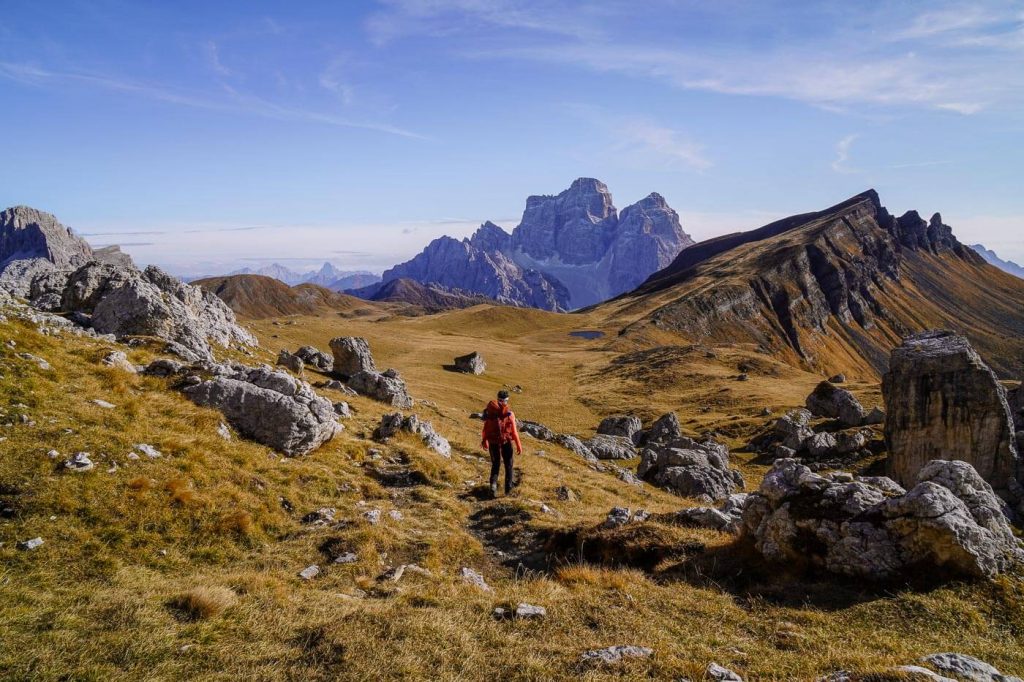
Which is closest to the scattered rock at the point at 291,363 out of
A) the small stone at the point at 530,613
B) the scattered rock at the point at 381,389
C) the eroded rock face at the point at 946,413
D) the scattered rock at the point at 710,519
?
the scattered rock at the point at 381,389

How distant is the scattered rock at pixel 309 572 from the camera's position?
12026 mm

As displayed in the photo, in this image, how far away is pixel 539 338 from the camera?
168 metres

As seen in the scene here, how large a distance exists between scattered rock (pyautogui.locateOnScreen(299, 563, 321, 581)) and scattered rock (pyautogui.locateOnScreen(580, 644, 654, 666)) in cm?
666

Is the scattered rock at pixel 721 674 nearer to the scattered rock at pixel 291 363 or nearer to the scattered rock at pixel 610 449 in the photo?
the scattered rock at pixel 610 449

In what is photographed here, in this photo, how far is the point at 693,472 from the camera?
32500 millimetres

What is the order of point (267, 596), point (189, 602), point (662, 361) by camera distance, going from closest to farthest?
point (189, 602)
point (267, 596)
point (662, 361)

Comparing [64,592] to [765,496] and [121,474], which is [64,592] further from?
[765,496]

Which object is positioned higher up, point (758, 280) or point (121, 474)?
point (758, 280)

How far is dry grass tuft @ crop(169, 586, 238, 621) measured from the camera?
30.1 feet

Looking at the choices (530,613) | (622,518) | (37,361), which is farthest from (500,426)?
(37,361)

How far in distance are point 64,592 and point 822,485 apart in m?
16.1

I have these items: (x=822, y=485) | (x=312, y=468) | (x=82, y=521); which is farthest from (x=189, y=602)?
(x=822, y=485)

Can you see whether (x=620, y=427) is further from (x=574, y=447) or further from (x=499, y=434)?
(x=499, y=434)

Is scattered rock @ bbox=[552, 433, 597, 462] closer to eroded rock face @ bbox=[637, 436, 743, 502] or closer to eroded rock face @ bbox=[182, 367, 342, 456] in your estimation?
eroded rock face @ bbox=[637, 436, 743, 502]
